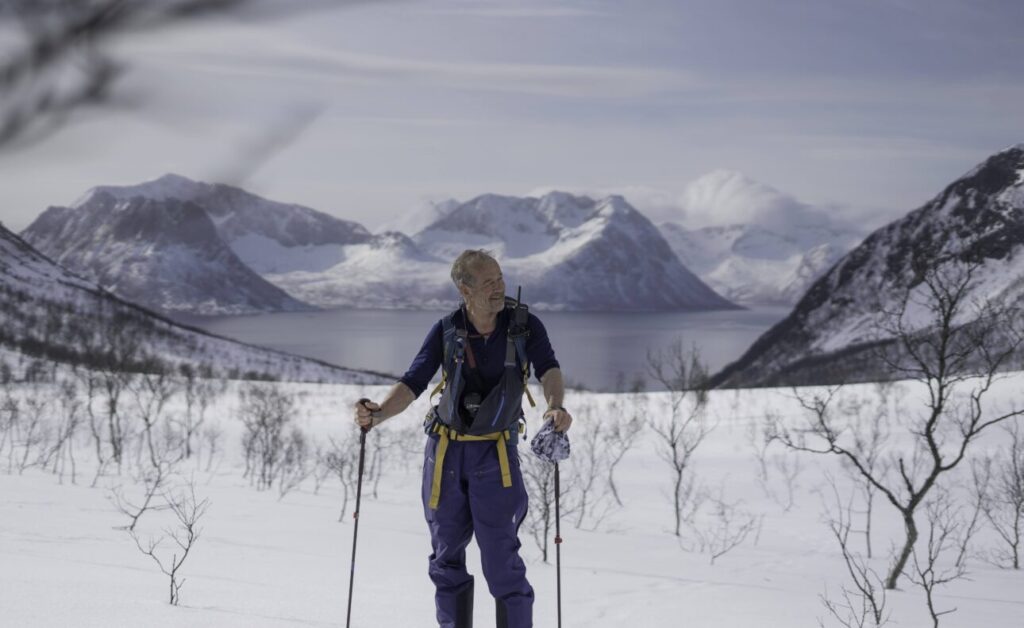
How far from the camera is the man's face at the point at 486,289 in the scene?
4.74 m

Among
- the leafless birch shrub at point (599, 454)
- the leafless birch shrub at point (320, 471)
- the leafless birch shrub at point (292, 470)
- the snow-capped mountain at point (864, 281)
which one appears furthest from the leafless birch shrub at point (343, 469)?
the snow-capped mountain at point (864, 281)

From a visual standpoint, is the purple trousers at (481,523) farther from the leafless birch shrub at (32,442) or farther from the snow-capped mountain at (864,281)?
the snow-capped mountain at (864,281)

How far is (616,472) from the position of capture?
1534 inches

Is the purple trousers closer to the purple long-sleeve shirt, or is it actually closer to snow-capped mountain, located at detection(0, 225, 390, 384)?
the purple long-sleeve shirt

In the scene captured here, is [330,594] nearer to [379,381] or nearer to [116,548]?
[116,548]

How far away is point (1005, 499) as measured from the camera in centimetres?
2881

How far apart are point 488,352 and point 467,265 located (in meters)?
0.48

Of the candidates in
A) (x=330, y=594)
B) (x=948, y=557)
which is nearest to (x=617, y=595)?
(x=330, y=594)

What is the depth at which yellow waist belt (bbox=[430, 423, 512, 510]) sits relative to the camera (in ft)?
15.4

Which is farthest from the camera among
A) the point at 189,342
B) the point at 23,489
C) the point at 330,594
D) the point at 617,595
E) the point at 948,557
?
the point at 189,342

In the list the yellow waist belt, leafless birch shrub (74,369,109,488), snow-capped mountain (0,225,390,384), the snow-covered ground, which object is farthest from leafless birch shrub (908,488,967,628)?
snow-capped mountain (0,225,390,384)

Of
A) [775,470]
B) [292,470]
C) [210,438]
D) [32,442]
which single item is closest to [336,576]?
[32,442]

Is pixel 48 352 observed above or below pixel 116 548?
above

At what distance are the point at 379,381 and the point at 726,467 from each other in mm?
81728
